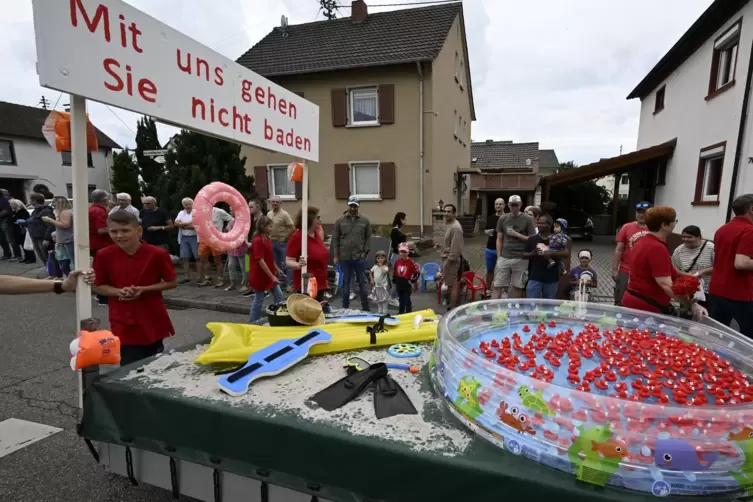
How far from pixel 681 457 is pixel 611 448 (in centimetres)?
23

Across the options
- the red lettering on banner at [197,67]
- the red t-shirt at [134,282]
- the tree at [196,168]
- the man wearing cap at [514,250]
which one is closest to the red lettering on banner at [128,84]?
the red lettering on banner at [197,67]

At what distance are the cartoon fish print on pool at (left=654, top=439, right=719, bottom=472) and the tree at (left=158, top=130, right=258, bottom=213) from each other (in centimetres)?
888

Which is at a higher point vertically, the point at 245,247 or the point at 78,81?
the point at 78,81

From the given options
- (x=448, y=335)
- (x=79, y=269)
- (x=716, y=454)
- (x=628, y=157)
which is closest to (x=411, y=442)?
(x=448, y=335)

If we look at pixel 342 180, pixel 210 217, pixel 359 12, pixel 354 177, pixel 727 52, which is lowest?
pixel 210 217

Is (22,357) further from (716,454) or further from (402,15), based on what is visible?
Result: (402,15)

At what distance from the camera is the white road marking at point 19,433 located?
2846 millimetres

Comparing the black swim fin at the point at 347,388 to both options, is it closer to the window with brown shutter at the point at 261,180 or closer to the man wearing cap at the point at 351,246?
the man wearing cap at the point at 351,246

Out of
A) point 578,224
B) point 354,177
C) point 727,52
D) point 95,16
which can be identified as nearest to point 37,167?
point 354,177

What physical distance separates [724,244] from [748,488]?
3.02m

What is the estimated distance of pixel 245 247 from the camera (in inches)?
290

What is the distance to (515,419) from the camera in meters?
1.56

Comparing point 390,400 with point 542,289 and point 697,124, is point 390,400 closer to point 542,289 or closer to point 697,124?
point 542,289

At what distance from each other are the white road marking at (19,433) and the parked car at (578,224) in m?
17.7
